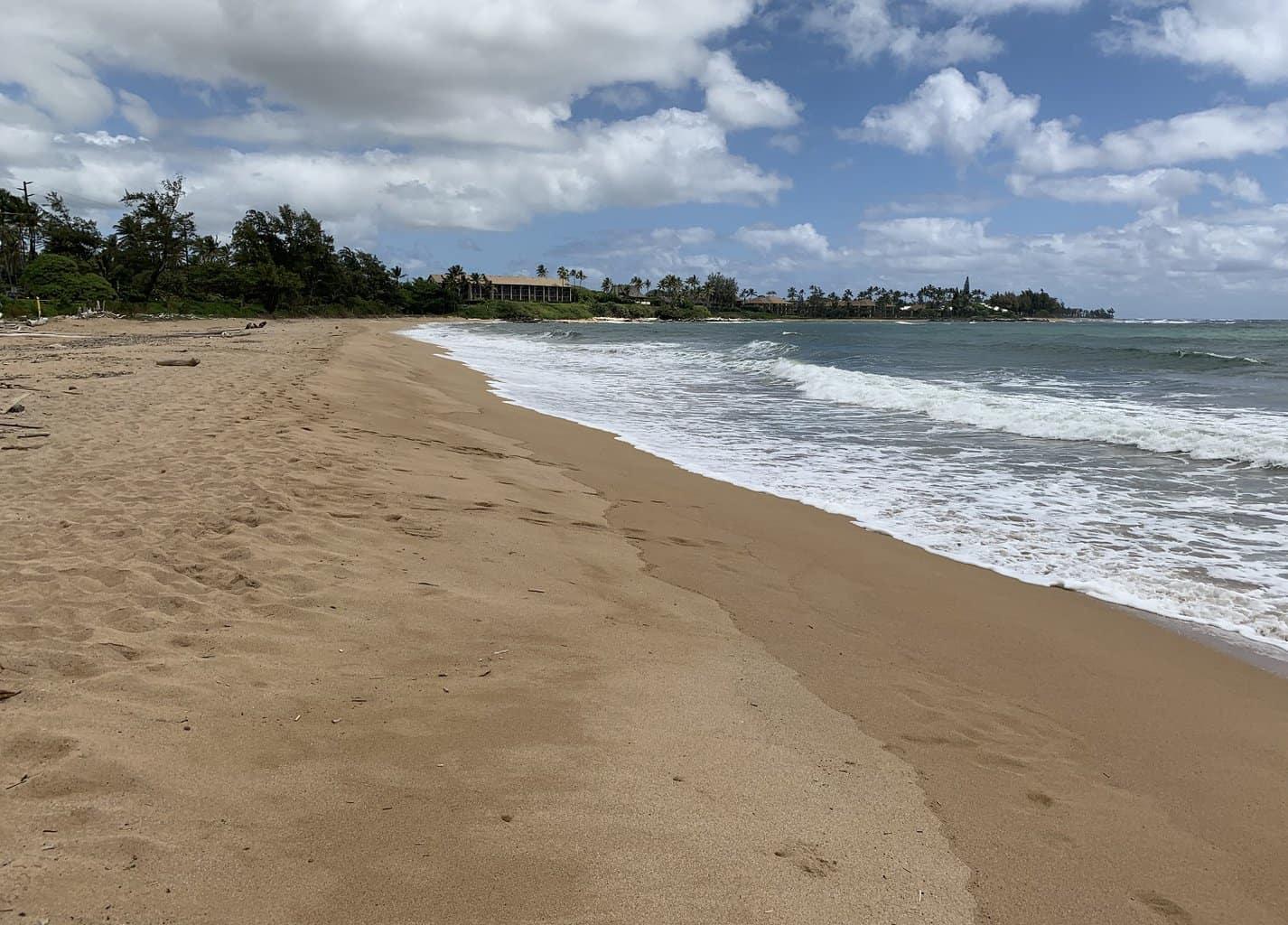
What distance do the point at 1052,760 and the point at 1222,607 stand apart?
2.68 metres

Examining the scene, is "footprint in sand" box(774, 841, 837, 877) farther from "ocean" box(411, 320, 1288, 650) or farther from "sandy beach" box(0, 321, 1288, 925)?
"ocean" box(411, 320, 1288, 650)

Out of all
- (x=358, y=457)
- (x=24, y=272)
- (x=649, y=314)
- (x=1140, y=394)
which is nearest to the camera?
(x=358, y=457)

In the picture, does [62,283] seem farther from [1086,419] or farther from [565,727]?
[565,727]

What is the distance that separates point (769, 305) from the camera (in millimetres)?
167750

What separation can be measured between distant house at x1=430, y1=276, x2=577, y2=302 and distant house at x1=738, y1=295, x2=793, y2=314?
51337 mm

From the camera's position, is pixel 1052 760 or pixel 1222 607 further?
pixel 1222 607

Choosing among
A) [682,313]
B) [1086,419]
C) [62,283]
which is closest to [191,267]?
[62,283]

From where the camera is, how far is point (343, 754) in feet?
7.89

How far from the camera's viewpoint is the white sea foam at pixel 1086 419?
9.59m

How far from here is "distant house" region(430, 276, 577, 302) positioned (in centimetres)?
11900

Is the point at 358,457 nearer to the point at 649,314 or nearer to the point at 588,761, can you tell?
the point at 588,761

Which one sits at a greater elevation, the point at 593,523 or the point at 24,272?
the point at 24,272

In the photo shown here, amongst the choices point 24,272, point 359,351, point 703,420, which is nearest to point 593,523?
point 703,420

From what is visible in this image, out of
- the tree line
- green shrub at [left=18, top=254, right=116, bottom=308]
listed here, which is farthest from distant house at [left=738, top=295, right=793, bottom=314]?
green shrub at [left=18, top=254, right=116, bottom=308]
